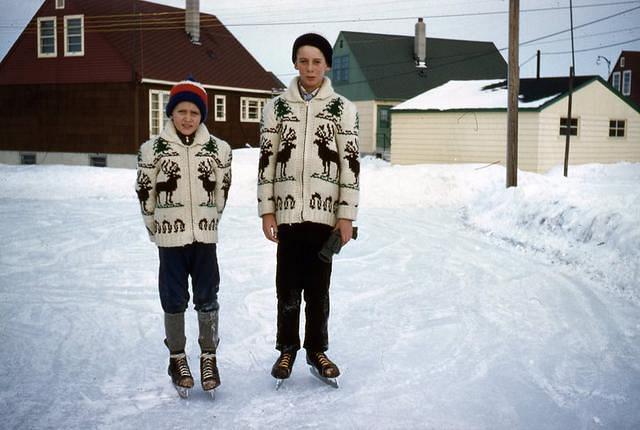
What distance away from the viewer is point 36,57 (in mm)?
27234

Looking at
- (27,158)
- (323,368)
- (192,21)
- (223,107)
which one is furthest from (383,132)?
(323,368)

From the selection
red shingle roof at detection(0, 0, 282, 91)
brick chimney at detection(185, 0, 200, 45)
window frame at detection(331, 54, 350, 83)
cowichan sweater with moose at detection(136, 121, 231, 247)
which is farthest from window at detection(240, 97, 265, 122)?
cowichan sweater with moose at detection(136, 121, 231, 247)

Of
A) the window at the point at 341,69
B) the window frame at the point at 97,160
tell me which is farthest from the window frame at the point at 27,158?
the window at the point at 341,69

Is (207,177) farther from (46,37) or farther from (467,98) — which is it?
(46,37)

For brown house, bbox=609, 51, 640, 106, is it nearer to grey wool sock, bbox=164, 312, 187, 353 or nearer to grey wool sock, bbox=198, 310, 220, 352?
grey wool sock, bbox=198, 310, 220, 352

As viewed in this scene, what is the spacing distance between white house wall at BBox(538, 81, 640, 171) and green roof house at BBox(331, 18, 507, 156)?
13153 millimetres

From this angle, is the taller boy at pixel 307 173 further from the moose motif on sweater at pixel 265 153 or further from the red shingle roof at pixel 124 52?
the red shingle roof at pixel 124 52

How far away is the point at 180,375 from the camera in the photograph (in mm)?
3963

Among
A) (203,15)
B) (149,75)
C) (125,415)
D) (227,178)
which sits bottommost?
(125,415)

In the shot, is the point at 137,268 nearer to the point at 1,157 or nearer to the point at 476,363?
the point at 476,363

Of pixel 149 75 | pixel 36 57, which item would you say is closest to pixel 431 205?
pixel 149 75

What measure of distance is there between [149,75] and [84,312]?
21.1 metres

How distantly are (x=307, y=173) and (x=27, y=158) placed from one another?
88.7 ft

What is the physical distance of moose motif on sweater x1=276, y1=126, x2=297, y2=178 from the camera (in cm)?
409
